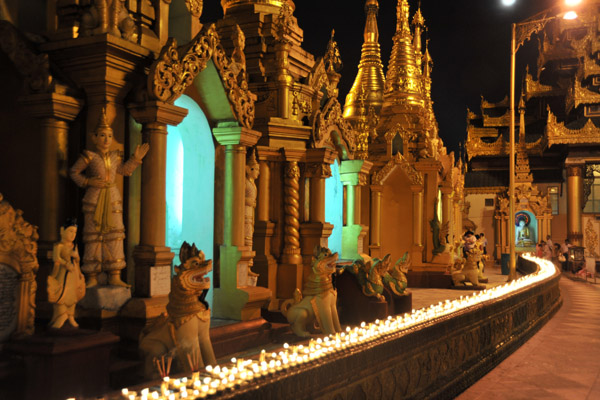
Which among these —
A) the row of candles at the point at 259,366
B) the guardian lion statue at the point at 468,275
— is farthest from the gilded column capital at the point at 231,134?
the guardian lion statue at the point at 468,275

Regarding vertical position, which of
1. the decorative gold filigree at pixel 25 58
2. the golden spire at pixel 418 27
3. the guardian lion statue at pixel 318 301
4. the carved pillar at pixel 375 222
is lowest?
the guardian lion statue at pixel 318 301

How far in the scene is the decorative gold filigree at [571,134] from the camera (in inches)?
1227

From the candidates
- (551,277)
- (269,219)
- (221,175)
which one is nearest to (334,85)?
(269,219)

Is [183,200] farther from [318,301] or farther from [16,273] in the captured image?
[16,273]

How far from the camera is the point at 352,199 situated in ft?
43.5

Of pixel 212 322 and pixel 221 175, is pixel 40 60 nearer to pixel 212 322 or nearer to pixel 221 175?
pixel 221 175

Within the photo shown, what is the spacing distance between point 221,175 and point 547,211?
88.6 feet

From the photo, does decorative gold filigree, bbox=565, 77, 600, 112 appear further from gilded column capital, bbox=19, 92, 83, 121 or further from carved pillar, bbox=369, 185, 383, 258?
gilded column capital, bbox=19, 92, 83, 121

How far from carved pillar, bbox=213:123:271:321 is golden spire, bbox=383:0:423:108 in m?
10.5

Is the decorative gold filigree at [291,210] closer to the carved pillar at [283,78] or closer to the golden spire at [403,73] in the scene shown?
the carved pillar at [283,78]

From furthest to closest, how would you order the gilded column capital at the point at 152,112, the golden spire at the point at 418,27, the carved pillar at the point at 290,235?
1. the golden spire at the point at 418,27
2. the carved pillar at the point at 290,235
3. the gilded column capital at the point at 152,112

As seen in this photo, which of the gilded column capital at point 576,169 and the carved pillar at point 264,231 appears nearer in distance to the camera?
the carved pillar at point 264,231

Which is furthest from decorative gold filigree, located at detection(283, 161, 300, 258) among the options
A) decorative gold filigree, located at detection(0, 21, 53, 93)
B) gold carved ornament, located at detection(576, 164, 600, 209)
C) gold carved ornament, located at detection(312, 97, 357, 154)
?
gold carved ornament, located at detection(576, 164, 600, 209)

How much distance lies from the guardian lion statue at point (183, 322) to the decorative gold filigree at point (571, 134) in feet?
97.3
